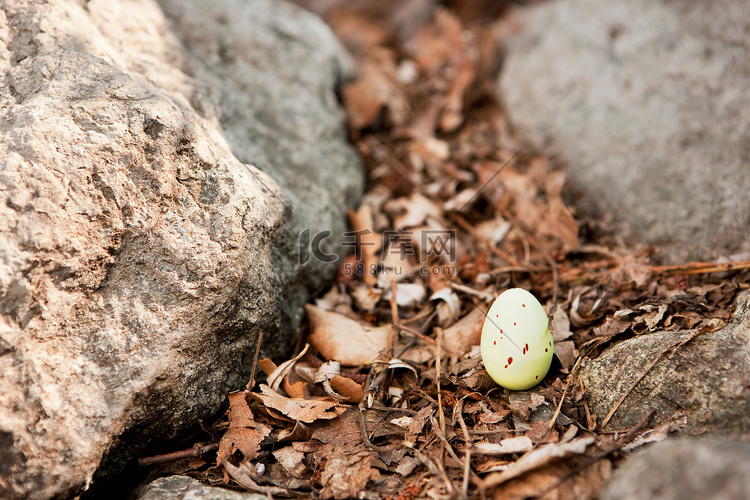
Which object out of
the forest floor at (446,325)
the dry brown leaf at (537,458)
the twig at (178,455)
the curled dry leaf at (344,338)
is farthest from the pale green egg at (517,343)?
the twig at (178,455)

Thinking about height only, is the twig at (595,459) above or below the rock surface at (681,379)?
below

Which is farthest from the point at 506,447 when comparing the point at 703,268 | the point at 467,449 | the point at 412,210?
the point at 412,210

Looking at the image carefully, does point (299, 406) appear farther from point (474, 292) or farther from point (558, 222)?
point (558, 222)

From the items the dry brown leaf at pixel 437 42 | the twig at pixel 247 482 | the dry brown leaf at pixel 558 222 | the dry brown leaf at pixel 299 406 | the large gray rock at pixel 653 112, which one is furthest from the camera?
the dry brown leaf at pixel 437 42

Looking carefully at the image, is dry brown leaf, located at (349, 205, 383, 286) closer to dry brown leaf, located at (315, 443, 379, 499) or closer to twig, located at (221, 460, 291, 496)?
dry brown leaf, located at (315, 443, 379, 499)

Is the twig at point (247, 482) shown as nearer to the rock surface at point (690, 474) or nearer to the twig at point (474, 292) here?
the rock surface at point (690, 474)

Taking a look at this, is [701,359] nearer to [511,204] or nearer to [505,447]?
[505,447]

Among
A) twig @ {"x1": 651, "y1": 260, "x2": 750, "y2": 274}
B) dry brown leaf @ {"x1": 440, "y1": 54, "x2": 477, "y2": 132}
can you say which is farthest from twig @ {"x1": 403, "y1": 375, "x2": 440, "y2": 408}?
dry brown leaf @ {"x1": 440, "y1": 54, "x2": 477, "y2": 132}
